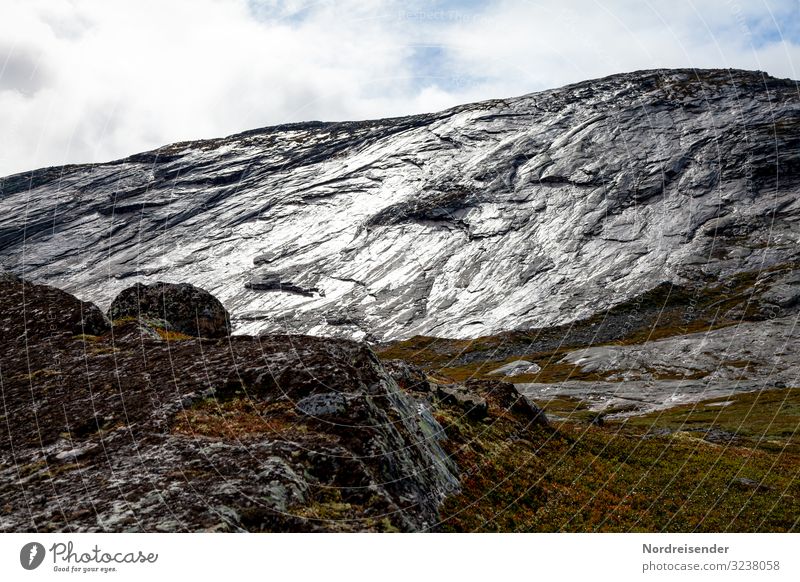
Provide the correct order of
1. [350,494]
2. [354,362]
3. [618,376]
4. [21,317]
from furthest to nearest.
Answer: [618,376], [21,317], [354,362], [350,494]

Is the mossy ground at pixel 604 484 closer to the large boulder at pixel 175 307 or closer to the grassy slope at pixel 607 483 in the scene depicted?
the grassy slope at pixel 607 483

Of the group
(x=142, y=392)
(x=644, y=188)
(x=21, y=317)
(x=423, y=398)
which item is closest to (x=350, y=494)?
(x=142, y=392)

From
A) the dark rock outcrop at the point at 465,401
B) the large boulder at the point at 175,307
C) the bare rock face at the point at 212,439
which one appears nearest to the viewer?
the bare rock face at the point at 212,439

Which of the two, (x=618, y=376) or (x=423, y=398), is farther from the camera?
(x=618, y=376)

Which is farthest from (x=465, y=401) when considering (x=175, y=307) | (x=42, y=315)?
(x=42, y=315)

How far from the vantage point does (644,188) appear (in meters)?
196

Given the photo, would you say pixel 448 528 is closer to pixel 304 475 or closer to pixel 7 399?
pixel 304 475

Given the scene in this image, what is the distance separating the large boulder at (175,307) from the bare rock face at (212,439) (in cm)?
902

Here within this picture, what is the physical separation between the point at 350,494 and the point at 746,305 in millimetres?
166272

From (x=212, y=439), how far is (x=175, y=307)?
17910 mm

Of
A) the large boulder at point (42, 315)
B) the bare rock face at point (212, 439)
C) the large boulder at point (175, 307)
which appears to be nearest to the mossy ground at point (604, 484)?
the bare rock face at point (212, 439)

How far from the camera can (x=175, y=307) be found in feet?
102

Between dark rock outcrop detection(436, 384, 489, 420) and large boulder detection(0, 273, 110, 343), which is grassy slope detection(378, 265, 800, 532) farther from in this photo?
large boulder detection(0, 273, 110, 343)

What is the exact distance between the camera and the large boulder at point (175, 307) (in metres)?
30.7
